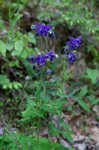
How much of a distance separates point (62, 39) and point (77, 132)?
1892 millimetres

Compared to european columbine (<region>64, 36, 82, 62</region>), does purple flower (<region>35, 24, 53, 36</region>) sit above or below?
above

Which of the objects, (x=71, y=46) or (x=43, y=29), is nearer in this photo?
(x=43, y=29)

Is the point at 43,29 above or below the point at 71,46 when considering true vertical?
above

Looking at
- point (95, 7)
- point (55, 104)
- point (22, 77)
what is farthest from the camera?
point (95, 7)

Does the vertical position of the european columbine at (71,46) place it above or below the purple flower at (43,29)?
below

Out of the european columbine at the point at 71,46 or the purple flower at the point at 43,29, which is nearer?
the purple flower at the point at 43,29

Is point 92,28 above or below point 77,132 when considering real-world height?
above

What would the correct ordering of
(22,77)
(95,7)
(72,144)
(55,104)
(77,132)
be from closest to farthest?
(55,104) → (72,144) → (77,132) → (22,77) → (95,7)

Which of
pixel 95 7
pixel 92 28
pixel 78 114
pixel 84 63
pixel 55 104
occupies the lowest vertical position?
pixel 78 114

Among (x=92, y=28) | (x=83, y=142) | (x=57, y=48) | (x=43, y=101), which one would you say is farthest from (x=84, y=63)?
(x=43, y=101)

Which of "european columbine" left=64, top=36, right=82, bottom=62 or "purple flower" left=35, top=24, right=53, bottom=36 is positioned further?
"european columbine" left=64, top=36, right=82, bottom=62

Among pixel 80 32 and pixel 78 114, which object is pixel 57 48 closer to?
pixel 80 32

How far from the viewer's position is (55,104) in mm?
2027

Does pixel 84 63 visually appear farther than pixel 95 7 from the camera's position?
No
